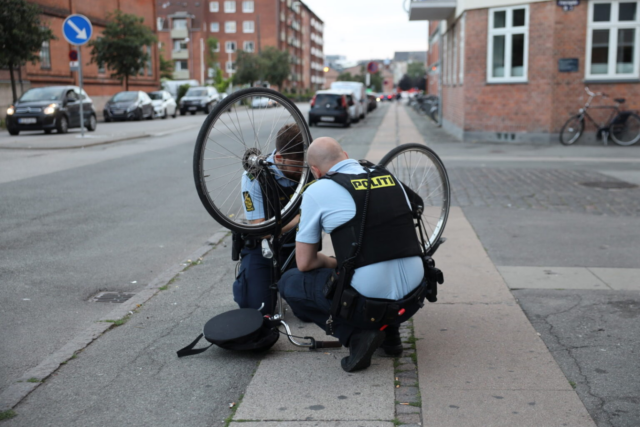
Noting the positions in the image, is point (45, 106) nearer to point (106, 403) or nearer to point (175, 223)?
point (175, 223)

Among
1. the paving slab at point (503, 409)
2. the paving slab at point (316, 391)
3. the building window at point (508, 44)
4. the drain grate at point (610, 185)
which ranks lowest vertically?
the paving slab at point (316, 391)

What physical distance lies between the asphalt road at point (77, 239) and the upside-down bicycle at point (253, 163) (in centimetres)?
139

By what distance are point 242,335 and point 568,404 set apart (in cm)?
185

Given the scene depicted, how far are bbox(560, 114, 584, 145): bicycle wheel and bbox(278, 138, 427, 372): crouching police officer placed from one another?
1710 centimetres

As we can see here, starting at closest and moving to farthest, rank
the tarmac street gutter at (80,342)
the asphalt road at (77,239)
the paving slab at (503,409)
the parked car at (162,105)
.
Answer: the paving slab at (503,409) < the tarmac street gutter at (80,342) < the asphalt road at (77,239) < the parked car at (162,105)

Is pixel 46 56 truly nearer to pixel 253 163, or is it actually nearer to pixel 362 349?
pixel 253 163

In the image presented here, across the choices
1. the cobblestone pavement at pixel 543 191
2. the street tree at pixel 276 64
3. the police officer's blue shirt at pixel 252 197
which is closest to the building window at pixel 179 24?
the street tree at pixel 276 64

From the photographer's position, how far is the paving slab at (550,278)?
591 centimetres

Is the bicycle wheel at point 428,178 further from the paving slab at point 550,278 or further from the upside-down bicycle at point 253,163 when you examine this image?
the paving slab at point 550,278

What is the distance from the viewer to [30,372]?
4090 millimetres

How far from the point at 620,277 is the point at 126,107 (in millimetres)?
31189

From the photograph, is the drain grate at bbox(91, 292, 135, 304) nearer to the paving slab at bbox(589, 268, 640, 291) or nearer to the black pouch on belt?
the black pouch on belt

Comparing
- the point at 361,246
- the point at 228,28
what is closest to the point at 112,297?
the point at 361,246

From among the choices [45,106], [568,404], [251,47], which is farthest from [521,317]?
[251,47]
